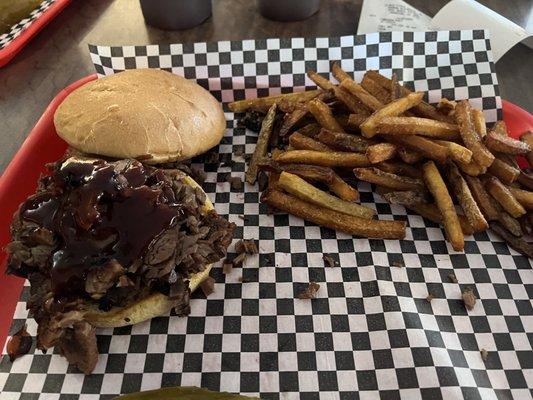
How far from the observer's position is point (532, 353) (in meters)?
1.82

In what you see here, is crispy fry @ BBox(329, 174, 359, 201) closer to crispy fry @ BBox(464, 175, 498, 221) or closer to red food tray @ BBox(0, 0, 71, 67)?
crispy fry @ BBox(464, 175, 498, 221)

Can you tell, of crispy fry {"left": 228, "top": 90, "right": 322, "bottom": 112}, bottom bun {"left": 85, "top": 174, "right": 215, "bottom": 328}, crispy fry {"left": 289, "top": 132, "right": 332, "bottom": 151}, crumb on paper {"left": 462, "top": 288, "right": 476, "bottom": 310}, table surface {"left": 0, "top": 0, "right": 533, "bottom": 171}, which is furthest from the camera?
table surface {"left": 0, "top": 0, "right": 533, "bottom": 171}

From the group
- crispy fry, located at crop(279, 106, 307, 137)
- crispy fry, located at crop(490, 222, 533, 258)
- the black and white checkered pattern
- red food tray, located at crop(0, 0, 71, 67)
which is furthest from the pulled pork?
the black and white checkered pattern

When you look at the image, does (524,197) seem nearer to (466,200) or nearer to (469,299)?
(466,200)

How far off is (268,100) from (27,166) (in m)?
1.33

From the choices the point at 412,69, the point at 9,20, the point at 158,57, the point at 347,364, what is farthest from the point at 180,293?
the point at 9,20

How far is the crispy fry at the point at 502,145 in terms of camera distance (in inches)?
83.7

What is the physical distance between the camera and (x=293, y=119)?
7.86 ft

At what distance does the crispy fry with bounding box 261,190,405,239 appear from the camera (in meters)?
2.13

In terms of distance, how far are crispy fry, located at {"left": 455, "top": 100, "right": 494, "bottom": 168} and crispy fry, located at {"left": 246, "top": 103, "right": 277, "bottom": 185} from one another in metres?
0.92

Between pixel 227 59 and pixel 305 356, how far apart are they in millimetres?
1755

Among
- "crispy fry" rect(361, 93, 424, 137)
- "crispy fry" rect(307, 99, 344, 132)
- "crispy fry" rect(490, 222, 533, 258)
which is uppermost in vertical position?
"crispy fry" rect(361, 93, 424, 137)

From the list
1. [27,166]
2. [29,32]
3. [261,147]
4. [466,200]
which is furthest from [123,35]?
[466,200]

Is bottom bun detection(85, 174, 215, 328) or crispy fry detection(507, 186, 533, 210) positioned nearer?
bottom bun detection(85, 174, 215, 328)
